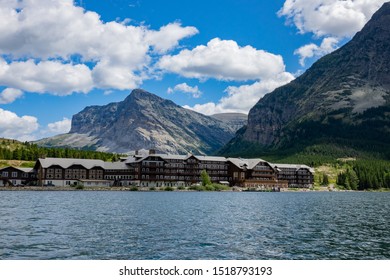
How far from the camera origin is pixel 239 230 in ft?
176

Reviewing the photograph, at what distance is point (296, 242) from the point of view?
44812 mm

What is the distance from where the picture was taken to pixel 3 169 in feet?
649

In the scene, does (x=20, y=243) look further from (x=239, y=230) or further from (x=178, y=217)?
(x=178, y=217)
